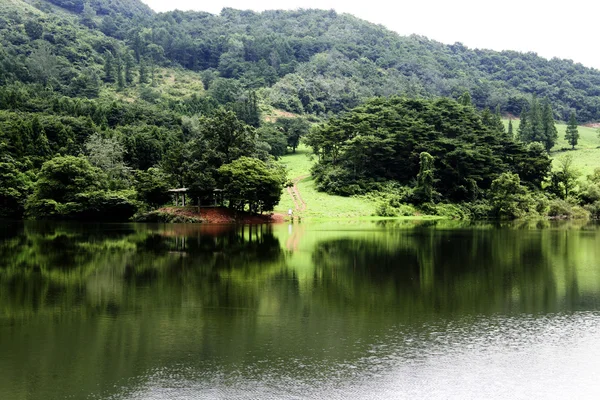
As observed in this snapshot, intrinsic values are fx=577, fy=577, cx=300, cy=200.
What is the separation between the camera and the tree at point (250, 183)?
5988 cm

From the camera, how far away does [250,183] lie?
60.0 metres

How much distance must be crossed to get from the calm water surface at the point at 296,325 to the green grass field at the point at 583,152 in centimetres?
7544

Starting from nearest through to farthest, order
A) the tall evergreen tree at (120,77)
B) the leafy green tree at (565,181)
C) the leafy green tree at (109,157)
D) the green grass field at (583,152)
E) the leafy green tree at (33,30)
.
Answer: the leafy green tree at (109,157), the leafy green tree at (565,181), the green grass field at (583,152), the tall evergreen tree at (120,77), the leafy green tree at (33,30)

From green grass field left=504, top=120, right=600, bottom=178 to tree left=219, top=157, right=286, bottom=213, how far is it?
5416cm

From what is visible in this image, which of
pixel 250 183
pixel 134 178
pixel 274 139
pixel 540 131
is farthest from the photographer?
pixel 540 131

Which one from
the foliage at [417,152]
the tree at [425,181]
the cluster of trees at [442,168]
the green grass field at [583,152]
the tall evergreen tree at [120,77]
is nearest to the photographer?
the cluster of trees at [442,168]

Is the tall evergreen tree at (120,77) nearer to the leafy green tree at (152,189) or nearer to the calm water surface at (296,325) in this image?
the leafy green tree at (152,189)

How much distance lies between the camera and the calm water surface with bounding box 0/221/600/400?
12195mm

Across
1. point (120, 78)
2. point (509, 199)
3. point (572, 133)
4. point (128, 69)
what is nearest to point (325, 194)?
point (509, 199)

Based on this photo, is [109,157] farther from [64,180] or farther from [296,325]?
[296,325]

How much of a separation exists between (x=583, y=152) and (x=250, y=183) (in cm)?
8381

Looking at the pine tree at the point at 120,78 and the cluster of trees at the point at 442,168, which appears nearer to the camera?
the cluster of trees at the point at 442,168

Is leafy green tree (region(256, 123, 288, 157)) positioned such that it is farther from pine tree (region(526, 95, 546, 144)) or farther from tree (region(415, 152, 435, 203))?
pine tree (region(526, 95, 546, 144))

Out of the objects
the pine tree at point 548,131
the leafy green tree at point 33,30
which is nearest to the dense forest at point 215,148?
the pine tree at point 548,131
